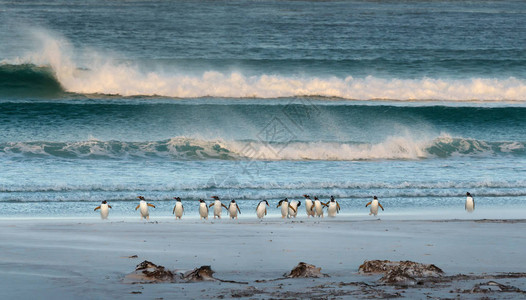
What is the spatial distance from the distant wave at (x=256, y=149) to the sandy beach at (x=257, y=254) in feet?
23.3

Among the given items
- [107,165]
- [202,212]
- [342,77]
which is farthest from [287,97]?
[202,212]

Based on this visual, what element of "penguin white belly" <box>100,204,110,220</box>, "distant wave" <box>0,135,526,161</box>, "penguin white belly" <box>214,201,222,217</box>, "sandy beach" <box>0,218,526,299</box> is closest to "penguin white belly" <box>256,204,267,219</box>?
"sandy beach" <box>0,218,526,299</box>

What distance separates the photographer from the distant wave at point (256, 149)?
18.7m

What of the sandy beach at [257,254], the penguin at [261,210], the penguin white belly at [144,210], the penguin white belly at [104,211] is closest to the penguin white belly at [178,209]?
the penguin white belly at [144,210]

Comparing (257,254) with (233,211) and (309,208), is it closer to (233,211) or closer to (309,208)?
(233,211)

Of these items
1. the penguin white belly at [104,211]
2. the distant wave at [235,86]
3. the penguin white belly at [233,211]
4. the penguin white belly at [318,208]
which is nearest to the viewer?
the penguin white belly at [104,211]

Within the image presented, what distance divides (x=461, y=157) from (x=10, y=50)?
24809mm

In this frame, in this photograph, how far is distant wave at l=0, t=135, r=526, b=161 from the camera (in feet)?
61.2

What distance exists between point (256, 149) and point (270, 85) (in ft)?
33.4

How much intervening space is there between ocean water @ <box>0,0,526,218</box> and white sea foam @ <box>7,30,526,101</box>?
0.26ft

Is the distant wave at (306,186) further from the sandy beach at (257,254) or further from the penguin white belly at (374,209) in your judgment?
the sandy beach at (257,254)

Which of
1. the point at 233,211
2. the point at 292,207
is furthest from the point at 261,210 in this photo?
the point at 292,207

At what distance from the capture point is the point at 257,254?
8.39m

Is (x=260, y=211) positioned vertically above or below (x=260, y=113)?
below
